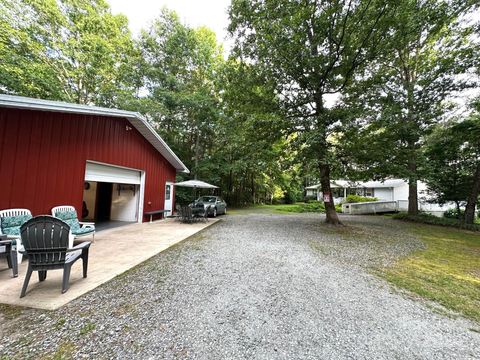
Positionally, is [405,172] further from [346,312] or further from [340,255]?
[346,312]

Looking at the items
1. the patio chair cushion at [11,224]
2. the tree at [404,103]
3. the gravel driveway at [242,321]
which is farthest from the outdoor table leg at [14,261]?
the tree at [404,103]

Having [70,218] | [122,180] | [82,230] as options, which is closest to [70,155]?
[70,218]

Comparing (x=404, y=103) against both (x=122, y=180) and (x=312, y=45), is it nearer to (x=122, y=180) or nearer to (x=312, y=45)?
(x=312, y=45)

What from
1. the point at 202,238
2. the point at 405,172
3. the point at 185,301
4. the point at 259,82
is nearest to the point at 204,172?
the point at 259,82

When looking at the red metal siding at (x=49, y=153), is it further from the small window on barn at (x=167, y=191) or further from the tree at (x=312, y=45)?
the tree at (x=312, y=45)

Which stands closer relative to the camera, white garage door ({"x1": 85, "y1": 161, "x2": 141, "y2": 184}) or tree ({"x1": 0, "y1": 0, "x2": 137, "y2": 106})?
white garage door ({"x1": 85, "y1": 161, "x2": 141, "y2": 184})

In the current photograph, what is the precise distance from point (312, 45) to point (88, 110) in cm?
871

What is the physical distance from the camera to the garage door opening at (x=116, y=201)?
9.34 m

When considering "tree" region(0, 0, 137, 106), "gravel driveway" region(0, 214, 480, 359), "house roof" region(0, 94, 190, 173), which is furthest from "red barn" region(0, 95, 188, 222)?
"tree" region(0, 0, 137, 106)

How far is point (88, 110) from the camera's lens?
541 cm

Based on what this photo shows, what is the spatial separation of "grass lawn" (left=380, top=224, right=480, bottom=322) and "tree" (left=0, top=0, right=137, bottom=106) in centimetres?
1651

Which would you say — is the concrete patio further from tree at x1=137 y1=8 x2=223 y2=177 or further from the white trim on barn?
tree at x1=137 y1=8 x2=223 y2=177

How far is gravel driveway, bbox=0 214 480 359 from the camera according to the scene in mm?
1974

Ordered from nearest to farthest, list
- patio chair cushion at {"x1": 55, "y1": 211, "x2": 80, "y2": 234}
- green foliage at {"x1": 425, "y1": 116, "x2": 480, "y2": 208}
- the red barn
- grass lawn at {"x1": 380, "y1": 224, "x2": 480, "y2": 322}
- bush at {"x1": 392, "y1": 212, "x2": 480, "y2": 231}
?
1. grass lawn at {"x1": 380, "y1": 224, "x2": 480, "y2": 322}
2. the red barn
3. patio chair cushion at {"x1": 55, "y1": 211, "x2": 80, "y2": 234}
4. green foliage at {"x1": 425, "y1": 116, "x2": 480, "y2": 208}
5. bush at {"x1": 392, "y1": 212, "x2": 480, "y2": 231}
